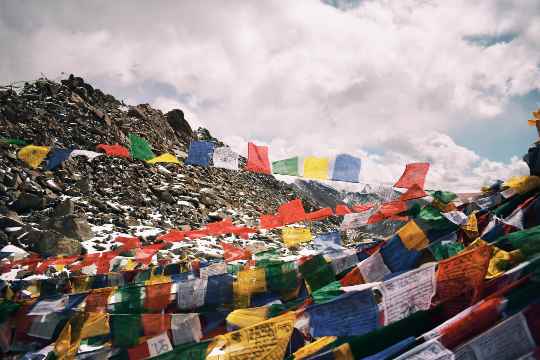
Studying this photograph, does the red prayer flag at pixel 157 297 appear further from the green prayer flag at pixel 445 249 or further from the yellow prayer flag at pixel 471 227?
the yellow prayer flag at pixel 471 227

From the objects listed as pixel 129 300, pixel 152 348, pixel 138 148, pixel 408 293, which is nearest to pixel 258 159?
pixel 138 148

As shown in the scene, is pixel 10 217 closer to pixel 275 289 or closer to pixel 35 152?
pixel 35 152

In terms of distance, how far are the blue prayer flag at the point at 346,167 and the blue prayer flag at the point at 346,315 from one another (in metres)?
7.62

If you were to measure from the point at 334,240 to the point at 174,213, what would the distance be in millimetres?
17663

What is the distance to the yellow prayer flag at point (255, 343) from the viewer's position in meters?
2.94

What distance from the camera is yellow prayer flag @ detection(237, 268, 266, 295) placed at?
5508mm

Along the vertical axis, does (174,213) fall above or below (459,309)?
above

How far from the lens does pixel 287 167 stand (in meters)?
11.5

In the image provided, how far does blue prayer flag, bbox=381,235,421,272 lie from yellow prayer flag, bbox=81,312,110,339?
385 cm

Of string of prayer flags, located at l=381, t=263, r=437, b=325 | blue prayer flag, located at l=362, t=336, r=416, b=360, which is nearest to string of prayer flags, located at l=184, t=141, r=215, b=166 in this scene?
string of prayer flags, located at l=381, t=263, r=437, b=325

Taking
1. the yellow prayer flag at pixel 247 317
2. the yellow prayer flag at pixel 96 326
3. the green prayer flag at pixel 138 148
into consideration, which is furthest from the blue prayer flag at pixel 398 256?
the green prayer flag at pixel 138 148

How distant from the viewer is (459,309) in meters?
3.18

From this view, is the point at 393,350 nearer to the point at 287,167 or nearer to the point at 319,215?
the point at 319,215

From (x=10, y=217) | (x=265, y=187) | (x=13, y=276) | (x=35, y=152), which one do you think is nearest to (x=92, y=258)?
(x=13, y=276)
